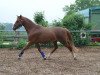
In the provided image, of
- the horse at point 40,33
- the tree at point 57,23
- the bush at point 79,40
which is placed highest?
the horse at point 40,33

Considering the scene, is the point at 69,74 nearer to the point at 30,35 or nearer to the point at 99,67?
the point at 99,67

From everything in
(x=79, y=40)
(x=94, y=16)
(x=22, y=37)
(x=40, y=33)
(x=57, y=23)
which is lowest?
(x=79, y=40)

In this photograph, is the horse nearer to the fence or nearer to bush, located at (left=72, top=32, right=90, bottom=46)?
the fence

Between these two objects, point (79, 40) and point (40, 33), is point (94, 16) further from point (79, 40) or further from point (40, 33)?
point (40, 33)

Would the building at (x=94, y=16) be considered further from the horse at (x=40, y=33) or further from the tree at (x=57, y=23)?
the horse at (x=40, y=33)

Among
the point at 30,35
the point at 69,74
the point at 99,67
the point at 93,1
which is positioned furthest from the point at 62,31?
the point at 93,1

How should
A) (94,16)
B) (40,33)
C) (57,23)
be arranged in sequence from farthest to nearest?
(94,16), (57,23), (40,33)

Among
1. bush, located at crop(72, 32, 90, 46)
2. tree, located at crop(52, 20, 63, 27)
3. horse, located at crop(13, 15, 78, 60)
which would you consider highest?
horse, located at crop(13, 15, 78, 60)

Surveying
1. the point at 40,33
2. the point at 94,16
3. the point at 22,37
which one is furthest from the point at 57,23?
the point at 40,33

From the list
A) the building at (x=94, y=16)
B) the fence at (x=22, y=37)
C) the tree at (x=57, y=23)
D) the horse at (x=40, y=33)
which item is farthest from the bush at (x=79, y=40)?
the horse at (x=40, y=33)

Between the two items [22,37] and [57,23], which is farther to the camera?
[57,23]

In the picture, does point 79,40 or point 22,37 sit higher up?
point 22,37

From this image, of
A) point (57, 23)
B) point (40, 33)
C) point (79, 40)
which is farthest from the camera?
point (57, 23)

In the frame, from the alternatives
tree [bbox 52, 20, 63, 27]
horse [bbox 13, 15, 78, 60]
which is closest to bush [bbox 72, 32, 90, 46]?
tree [bbox 52, 20, 63, 27]
